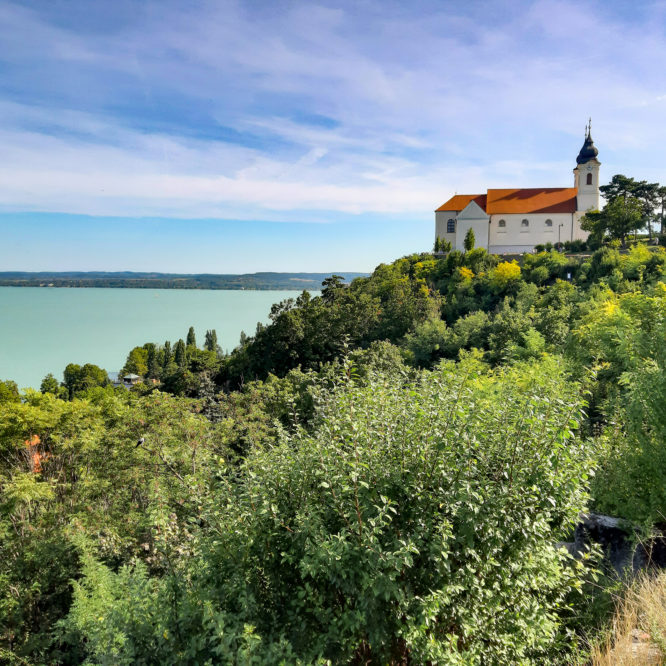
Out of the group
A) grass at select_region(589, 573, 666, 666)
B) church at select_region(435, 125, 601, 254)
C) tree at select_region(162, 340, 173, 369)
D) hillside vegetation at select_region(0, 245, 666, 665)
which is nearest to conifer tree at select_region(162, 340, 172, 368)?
tree at select_region(162, 340, 173, 369)

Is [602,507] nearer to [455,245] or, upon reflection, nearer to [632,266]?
[632,266]

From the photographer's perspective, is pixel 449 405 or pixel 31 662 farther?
pixel 31 662

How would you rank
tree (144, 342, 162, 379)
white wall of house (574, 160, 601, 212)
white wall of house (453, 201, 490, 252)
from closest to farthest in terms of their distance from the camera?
white wall of house (574, 160, 601, 212) < white wall of house (453, 201, 490, 252) < tree (144, 342, 162, 379)

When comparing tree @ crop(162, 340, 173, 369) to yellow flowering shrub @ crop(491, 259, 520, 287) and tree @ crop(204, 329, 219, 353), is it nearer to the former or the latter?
tree @ crop(204, 329, 219, 353)

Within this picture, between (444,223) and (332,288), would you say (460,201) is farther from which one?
(332,288)

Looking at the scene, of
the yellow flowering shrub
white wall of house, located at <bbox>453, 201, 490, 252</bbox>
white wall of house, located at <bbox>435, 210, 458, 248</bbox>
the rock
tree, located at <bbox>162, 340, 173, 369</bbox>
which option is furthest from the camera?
tree, located at <bbox>162, 340, 173, 369</bbox>

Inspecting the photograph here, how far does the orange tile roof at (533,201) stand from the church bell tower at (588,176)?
1.34 meters

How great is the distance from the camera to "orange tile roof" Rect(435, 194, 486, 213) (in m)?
60.3

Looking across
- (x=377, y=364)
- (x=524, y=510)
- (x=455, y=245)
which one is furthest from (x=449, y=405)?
(x=455, y=245)

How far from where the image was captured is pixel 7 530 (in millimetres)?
12203

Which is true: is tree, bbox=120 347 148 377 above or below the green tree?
below

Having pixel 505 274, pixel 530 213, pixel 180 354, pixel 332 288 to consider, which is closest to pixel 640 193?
pixel 530 213

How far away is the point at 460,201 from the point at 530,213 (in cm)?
907

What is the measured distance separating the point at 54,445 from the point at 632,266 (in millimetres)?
33824
